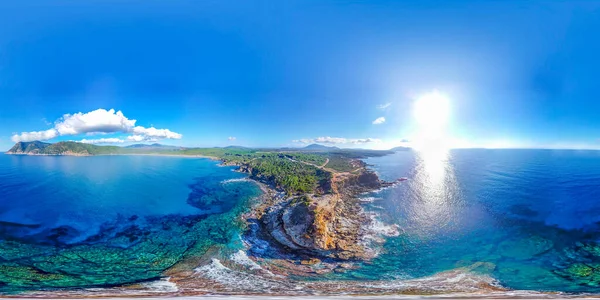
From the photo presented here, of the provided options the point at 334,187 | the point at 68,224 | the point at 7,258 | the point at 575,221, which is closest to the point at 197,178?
the point at 68,224

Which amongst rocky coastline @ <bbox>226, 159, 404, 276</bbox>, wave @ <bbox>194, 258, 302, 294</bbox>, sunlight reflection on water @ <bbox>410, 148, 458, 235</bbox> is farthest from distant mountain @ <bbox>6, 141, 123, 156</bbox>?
sunlight reflection on water @ <bbox>410, 148, 458, 235</bbox>

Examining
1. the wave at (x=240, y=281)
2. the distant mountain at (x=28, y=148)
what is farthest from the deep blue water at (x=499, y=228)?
the distant mountain at (x=28, y=148)

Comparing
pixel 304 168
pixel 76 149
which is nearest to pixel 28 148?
pixel 76 149

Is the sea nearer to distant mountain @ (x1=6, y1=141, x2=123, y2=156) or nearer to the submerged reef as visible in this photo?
the submerged reef

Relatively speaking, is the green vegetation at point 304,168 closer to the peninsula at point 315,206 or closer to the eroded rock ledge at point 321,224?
the peninsula at point 315,206

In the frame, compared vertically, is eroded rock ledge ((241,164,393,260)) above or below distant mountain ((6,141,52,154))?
below

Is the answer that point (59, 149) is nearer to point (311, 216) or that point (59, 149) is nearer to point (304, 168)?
point (304, 168)

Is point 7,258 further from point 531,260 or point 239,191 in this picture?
point 531,260
